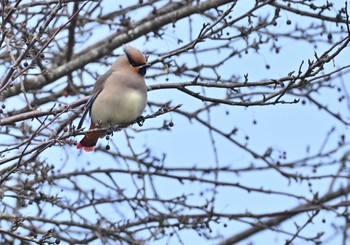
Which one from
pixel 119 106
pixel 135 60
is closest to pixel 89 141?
pixel 119 106

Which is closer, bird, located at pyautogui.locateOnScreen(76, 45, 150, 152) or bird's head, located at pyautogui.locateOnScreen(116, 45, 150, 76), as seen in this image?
bird, located at pyautogui.locateOnScreen(76, 45, 150, 152)

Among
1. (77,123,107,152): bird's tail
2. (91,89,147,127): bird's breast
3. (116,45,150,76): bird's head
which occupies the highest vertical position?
(116,45,150,76): bird's head

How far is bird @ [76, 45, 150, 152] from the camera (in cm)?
464

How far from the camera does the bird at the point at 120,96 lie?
15.2 feet

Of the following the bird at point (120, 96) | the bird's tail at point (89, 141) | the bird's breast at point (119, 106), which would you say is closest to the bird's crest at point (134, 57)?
the bird at point (120, 96)

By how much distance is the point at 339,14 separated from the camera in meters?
5.05

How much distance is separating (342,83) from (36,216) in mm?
2237

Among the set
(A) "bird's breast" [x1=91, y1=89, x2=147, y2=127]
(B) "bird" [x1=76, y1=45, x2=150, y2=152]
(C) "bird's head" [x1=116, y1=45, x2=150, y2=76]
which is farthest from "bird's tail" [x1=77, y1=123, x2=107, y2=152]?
(C) "bird's head" [x1=116, y1=45, x2=150, y2=76]

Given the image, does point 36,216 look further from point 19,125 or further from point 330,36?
point 330,36

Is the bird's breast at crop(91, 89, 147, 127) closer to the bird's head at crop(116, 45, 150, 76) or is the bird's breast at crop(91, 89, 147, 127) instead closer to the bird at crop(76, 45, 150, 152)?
the bird at crop(76, 45, 150, 152)

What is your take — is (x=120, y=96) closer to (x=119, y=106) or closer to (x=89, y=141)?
(x=119, y=106)

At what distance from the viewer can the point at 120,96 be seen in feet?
15.4

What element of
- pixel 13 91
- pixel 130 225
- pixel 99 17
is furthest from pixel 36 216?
pixel 99 17

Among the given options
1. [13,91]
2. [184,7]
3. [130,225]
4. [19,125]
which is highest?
[184,7]
